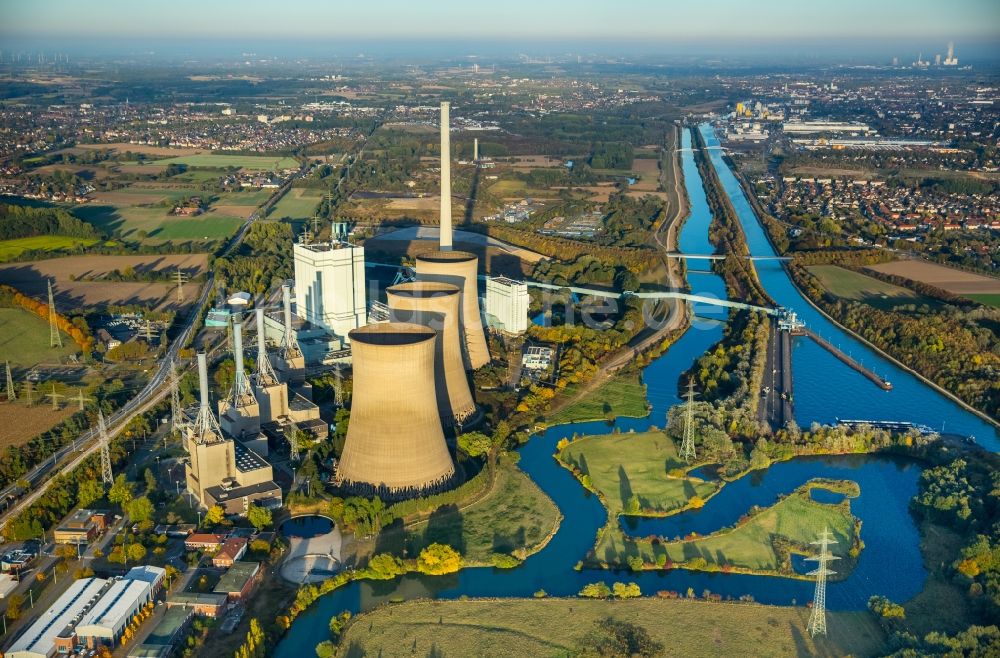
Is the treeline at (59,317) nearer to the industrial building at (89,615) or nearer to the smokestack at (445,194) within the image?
the smokestack at (445,194)

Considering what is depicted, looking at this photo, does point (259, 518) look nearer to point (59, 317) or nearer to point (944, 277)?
point (59, 317)

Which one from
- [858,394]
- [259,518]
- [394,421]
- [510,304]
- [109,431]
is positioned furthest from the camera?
[510,304]

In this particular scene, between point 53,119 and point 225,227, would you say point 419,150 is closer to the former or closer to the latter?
point 225,227

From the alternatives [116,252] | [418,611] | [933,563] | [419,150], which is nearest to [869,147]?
[419,150]

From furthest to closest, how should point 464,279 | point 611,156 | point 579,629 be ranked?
point 611,156 → point 464,279 → point 579,629

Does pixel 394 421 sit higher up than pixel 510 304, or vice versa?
pixel 394 421

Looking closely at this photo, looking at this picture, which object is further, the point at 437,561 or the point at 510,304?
the point at 510,304

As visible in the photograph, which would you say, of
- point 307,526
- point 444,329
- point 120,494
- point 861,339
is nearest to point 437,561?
point 307,526
